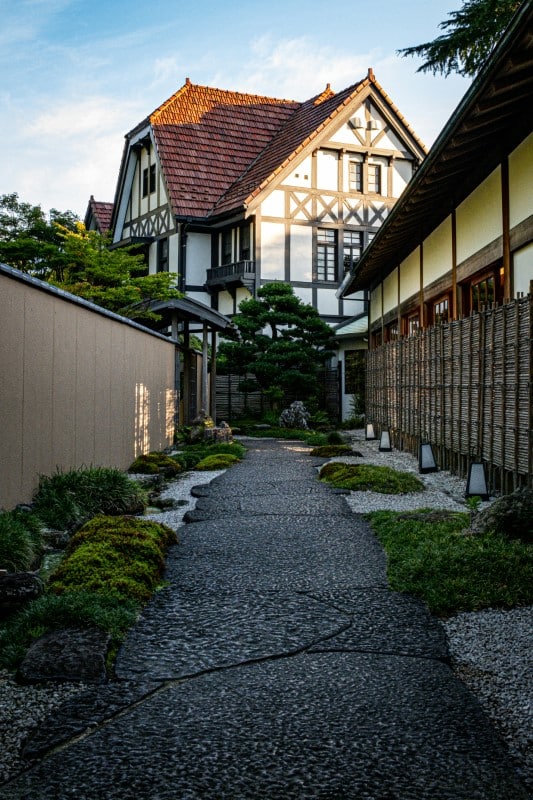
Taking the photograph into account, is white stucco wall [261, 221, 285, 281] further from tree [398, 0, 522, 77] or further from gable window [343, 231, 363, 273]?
tree [398, 0, 522, 77]

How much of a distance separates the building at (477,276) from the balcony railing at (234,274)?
10.2 metres

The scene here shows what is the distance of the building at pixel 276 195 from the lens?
78.7ft

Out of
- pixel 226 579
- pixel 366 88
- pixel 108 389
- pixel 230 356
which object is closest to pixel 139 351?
pixel 108 389

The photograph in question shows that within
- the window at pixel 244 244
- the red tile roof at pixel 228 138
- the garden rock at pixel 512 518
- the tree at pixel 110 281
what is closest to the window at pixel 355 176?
the red tile roof at pixel 228 138

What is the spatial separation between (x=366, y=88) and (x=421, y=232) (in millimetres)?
13680

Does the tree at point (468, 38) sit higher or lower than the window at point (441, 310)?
higher

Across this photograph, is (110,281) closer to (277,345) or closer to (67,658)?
(277,345)

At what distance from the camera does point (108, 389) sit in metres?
8.84

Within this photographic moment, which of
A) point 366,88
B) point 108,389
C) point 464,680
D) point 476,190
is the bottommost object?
point 464,680

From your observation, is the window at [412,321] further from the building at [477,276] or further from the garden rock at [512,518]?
the garden rock at [512,518]

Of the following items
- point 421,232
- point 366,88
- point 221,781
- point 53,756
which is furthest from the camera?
point 366,88

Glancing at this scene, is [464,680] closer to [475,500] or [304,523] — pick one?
[475,500]

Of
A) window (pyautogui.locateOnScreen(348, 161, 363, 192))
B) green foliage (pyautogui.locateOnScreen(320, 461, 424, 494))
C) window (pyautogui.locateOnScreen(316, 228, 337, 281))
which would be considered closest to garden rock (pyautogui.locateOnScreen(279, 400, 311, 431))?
window (pyautogui.locateOnScreen(316, 228, 337, 281))

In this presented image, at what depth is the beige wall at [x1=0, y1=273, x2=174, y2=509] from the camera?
561cm
